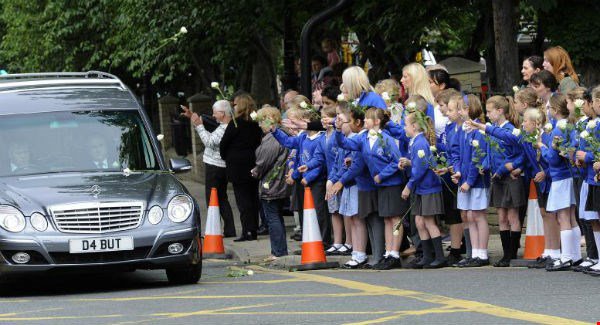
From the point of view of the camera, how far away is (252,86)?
113 feet

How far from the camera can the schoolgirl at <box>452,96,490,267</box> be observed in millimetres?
14250

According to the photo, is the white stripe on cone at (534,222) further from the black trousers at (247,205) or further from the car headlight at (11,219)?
the black trousers at (247,205)

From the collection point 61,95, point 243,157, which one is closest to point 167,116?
point 243,157

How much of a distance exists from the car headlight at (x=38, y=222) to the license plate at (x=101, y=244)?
27 centimetres

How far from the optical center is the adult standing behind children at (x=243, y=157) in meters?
18.6

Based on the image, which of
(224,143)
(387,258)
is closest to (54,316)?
(387,258)

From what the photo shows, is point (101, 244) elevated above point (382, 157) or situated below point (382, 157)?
below

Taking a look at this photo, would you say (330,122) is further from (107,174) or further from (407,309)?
(407,309)

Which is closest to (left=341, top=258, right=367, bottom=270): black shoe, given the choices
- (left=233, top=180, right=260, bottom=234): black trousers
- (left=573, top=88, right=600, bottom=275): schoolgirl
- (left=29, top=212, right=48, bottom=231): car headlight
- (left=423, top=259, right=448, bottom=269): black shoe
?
(left=423, top=259, right=448, bottom=269): black shoe

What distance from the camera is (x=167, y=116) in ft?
132

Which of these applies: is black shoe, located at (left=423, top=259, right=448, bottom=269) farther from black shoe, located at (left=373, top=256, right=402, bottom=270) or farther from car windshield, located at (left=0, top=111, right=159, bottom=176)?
car windshield, located at (left=0, top=111, right=159, bottom=176)

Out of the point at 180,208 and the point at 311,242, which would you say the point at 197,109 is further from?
the point at 180,208

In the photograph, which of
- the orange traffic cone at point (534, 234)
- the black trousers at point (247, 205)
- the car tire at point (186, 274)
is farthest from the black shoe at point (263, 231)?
the orange traffic cone at point (534, 234)

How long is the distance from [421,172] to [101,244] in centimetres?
326
